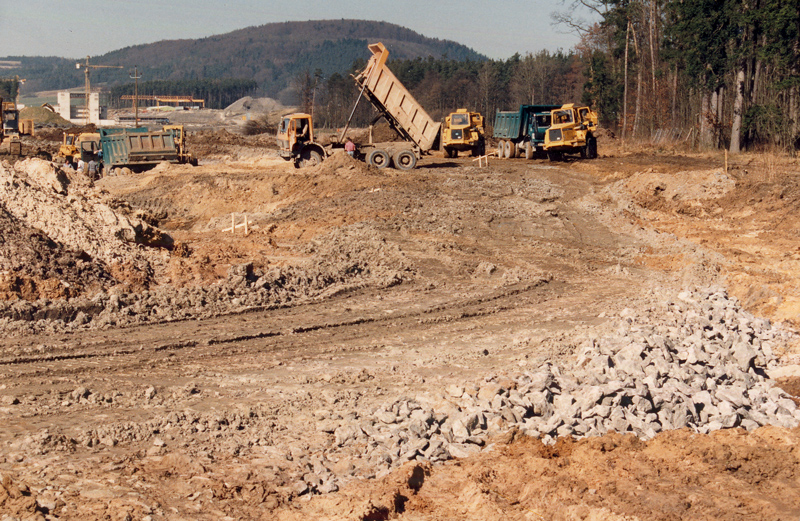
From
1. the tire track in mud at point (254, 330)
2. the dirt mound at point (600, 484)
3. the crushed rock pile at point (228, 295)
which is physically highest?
the crushed rock pile at point (228, 295)

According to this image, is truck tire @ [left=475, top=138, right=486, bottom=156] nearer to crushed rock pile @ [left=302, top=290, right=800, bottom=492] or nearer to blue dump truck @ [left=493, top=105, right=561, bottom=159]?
blue dump truck @ [left=493, top=105, right=561, bottom=159]

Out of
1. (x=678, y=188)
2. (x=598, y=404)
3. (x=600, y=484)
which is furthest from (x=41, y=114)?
(x=600, y=484)

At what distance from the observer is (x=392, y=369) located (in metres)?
8.03

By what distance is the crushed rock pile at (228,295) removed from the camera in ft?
30.3

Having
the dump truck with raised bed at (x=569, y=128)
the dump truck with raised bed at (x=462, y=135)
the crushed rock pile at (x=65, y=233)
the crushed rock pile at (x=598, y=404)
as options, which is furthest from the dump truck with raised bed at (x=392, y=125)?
the crushed rock pile at (x=598, y=404)

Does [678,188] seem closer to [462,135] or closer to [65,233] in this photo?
[462,135]

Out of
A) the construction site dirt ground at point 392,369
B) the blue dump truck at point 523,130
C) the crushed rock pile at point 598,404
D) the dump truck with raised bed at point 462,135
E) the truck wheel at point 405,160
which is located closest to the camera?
the construction site dirt ground at point 392,369

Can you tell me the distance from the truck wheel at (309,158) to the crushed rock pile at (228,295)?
12.8 meters

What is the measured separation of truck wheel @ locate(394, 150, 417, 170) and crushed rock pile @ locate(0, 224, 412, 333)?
12.8 meters

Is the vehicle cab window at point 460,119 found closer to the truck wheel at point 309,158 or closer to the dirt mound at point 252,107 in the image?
the truck wheel at point 309,158

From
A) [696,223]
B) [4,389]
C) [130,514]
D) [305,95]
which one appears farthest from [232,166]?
[305,95]

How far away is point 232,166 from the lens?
103 ft

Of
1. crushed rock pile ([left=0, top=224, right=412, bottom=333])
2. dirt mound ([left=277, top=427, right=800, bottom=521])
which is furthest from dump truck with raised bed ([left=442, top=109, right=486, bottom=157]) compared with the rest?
dirt mound ([left=277, top=427, right=800, bottom=521])

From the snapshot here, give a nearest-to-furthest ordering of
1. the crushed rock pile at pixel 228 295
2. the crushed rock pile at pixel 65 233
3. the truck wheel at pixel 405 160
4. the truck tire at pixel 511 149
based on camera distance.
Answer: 1. the crushed rock pile at pixel 228 295
2. the crushed rock pile at pixel 65 233
3. the truck wheel at pixel 405 160
4. the truck tire at pixel 511 149
